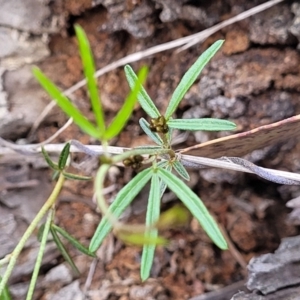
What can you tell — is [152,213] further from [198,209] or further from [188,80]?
[188,80]

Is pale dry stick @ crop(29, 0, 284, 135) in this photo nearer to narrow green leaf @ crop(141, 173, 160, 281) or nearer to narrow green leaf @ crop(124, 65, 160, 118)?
narrow green leaf @ crop(124, 65, 160, 118)

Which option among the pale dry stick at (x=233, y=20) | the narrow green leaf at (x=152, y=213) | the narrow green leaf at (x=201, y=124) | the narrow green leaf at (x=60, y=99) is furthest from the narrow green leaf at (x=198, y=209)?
the pale dry stick at (x=233, y=20)

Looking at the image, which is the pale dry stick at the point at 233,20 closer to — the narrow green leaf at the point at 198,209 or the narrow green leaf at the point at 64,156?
the narrow green leaf at the point at 64,156

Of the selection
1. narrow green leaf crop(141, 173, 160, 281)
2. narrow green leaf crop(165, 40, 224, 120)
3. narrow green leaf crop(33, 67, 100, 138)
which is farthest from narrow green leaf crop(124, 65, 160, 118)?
narrow green leaf crop(33, 67, 100, 138)

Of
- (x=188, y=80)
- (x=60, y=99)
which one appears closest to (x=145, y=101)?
(x=188, y=80)

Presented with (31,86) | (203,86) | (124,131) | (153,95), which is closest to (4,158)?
(31,86)

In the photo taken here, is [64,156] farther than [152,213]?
Yes

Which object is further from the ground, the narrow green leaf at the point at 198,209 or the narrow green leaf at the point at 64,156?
the narrow green leaf at the point at 64,156
